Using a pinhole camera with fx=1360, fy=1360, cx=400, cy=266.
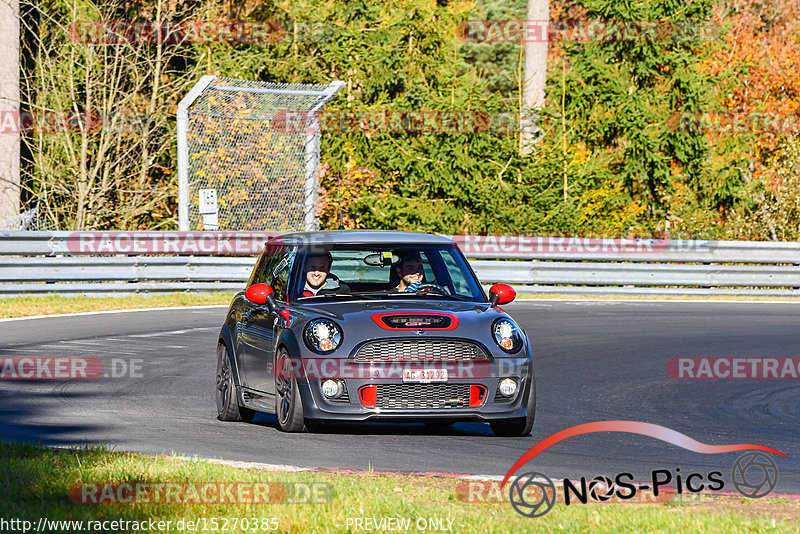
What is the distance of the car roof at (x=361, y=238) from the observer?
10.9 meters

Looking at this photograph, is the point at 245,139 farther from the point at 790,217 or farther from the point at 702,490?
the point at 702,490

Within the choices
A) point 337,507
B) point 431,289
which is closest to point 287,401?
point 431,289

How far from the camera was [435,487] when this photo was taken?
7.77 m

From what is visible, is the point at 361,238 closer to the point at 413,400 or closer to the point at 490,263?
the point at 413,400

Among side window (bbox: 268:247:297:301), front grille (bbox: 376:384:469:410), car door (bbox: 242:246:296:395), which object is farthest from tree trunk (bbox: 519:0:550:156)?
front grille (bbox: 376:384:469:410)

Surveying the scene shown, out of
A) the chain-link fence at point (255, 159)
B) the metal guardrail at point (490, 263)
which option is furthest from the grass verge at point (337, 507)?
the chain-link fence at point (255, 159)

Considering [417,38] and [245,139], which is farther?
[417,38]

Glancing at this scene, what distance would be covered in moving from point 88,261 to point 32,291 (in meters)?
1.07

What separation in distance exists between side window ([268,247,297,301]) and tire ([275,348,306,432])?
80 centimetres

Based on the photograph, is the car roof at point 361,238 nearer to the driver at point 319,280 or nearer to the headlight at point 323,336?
the driver at point 319,280

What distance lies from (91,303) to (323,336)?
43.3 feet

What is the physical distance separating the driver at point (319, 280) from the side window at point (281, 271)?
17cm

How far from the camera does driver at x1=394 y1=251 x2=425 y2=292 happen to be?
10.8 meters

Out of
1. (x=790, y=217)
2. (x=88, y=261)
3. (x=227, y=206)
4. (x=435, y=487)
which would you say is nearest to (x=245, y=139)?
(x=227, y=206)
